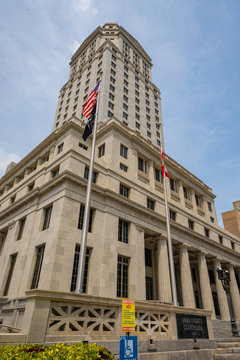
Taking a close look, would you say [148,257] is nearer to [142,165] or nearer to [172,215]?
[172,215]

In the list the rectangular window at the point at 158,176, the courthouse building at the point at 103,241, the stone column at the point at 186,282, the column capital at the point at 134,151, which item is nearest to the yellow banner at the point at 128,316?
the courthouse building at the point at 103,241

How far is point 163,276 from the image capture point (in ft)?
86.5

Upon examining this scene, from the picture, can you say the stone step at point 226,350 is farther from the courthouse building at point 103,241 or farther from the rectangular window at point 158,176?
the rectangular window at point 158,176

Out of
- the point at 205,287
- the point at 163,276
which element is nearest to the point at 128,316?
the point at 163,276

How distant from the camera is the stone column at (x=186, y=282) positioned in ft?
92.5

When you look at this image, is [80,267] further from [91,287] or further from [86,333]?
[91,287]

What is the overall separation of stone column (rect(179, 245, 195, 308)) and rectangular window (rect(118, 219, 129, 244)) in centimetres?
1000

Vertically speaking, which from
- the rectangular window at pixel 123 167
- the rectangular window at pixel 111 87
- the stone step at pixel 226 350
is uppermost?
the rectangular window at pixel 111 87

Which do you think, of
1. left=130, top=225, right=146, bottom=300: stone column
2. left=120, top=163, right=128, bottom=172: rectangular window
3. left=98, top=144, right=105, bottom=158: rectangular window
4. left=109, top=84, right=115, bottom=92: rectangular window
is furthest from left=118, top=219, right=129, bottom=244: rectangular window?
left=109, top=84, right=115, bottom=92: rectangular window

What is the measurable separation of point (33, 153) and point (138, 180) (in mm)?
15124

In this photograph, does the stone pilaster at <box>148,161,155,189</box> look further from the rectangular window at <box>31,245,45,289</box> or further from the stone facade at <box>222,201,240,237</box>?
the stone facade at <box>222,201,240,237</box>

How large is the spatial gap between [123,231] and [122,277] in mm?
4558

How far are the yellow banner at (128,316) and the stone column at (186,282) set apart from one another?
22.4m

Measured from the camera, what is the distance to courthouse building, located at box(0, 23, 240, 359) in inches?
452
